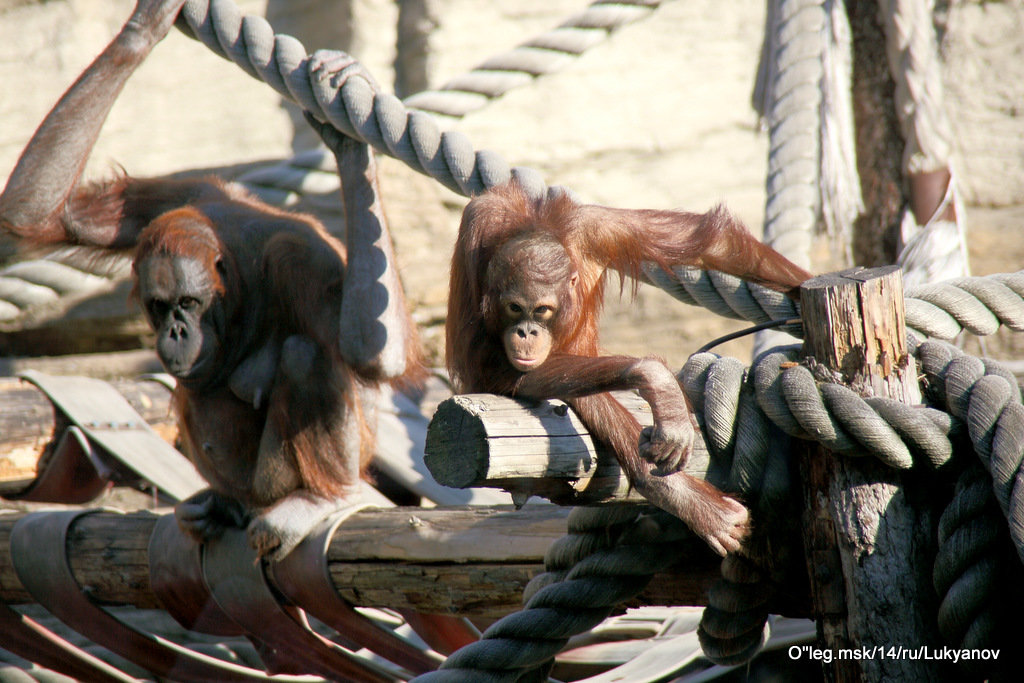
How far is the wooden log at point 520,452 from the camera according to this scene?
1308 millimetres

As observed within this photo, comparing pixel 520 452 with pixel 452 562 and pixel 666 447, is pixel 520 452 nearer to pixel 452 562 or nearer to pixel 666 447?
pixel 666 447

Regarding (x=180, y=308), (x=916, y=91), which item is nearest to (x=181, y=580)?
(x=180, y=308)

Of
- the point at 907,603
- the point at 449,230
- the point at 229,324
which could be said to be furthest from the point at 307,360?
the point at 449,230

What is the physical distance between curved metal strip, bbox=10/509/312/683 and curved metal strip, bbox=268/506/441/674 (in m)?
0.40

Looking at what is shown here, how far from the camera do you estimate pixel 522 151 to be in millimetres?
5566

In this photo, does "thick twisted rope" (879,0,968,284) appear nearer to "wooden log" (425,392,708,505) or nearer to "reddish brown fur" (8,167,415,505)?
"reddish brown fur" (8,167,415,505)

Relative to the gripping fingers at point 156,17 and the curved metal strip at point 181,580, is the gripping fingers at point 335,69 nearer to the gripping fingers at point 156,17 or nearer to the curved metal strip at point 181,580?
the gripping fingers at point 156,17

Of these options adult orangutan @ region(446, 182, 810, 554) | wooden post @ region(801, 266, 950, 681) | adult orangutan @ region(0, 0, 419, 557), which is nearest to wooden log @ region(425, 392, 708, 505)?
adult orangutan @ region(446, 182, 810, 554)

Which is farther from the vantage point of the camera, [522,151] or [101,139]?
[101,139]

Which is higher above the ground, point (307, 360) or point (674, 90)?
point (674, 90)

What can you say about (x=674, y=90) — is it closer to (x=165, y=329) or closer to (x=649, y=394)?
(x=165, y=329)

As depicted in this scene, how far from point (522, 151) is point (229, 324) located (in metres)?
3.06

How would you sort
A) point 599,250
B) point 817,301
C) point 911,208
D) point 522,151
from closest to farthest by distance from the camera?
point 817,301 → point 599,250 → point 911,208 → point 522,151

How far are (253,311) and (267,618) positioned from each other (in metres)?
0.86
